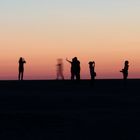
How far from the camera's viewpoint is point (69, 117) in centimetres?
2038

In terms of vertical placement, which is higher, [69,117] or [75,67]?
[75,67]

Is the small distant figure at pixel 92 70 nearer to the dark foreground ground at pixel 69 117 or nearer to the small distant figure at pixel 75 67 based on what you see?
the small distant figure at pixel 75 67

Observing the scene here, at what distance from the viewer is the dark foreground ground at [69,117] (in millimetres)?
17000

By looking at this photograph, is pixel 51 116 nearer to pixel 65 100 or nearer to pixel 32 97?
pixel 65 100

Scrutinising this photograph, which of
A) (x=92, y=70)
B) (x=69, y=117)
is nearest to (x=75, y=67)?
(x=92, y=70)

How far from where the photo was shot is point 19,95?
3056 cm

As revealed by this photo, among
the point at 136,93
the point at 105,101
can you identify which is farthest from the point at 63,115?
the point at 136,93

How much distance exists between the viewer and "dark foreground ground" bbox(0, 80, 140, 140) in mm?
17000

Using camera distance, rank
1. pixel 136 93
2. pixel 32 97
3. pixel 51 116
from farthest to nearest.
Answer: pixel 136 93 → pixel 32 97 → pixel 51 116

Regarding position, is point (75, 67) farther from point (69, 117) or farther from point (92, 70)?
point (69, 117)

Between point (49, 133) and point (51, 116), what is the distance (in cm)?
349

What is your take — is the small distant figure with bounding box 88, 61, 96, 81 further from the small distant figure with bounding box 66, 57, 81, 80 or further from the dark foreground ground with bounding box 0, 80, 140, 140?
the dark foreground ground with bounding box 0, 80, 140, 140

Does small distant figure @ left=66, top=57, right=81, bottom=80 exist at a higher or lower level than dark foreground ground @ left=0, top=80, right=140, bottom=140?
higher

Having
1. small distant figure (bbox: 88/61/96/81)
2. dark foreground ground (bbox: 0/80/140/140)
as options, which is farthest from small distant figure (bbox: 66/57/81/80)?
dark foreground ground (bbox: 0/80/140/140)
